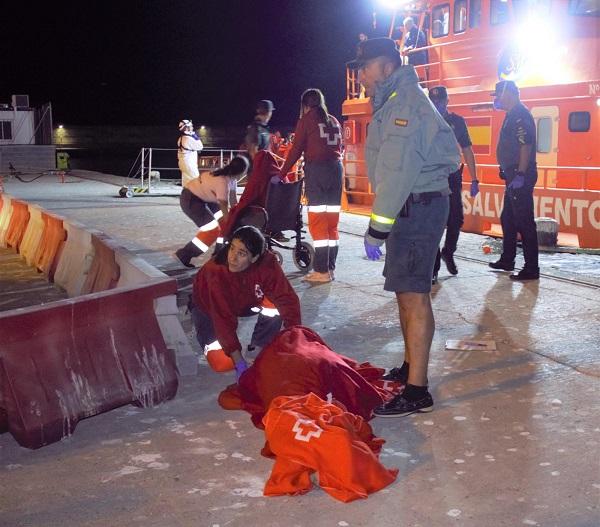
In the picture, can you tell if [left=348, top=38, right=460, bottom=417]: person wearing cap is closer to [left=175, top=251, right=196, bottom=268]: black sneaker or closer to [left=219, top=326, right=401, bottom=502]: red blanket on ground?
[left=219, top=326, right=401, bottom=502]: red blanket on ground

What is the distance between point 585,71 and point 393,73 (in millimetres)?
9259

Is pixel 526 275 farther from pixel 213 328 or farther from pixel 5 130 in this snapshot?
pixel 5 130

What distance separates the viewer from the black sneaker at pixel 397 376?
191 inches

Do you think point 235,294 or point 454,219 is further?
point 454,219

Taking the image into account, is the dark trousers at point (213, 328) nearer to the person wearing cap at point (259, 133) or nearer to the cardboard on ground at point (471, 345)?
the cardboard on ground at point (471, 345)

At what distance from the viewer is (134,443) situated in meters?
4.01

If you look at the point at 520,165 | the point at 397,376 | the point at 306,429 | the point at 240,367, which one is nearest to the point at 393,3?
the point at 520,165

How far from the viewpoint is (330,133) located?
25.8 ft

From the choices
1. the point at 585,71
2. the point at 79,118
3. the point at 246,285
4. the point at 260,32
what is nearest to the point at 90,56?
the point at 79,118

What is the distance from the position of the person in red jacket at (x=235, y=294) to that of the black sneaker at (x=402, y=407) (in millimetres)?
858

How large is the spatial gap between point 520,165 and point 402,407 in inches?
172

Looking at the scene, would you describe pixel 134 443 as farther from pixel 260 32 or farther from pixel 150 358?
pixel 260 32

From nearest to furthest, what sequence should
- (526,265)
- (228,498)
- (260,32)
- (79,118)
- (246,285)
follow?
(228,498) → (246,285) → (526,265) → (260,32) → (79,118)

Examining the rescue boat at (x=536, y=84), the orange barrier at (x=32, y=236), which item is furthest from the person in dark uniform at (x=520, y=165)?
the orange barrier at (x=32, y=236)
